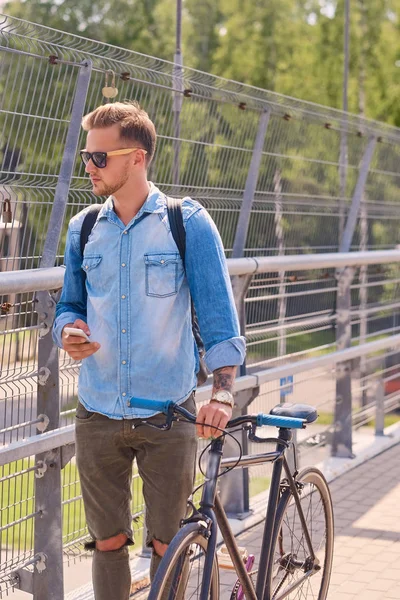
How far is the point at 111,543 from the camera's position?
3965 mm

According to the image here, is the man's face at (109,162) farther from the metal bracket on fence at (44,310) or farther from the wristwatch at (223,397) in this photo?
the metal bracket on fence at (44,310)

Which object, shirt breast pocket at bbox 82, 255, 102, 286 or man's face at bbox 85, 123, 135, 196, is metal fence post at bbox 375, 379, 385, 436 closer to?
shirt breast pocket at bbox 82, 255, 102, 286

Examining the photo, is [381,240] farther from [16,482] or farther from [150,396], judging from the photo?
[150,396]

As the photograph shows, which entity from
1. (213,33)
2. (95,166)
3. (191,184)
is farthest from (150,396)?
(213,33)

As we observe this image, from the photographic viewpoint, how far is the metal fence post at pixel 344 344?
8.55 metres

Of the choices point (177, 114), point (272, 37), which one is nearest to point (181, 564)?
point (177, 114)

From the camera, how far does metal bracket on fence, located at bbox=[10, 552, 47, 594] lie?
4820 mm

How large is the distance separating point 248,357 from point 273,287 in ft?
1.84

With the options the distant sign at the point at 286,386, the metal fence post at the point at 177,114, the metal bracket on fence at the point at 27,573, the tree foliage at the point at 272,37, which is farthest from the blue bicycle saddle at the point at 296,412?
the tree foliage at the point at 272,37

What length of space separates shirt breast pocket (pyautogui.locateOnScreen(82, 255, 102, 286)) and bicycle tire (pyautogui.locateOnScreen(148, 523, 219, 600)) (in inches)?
33.4

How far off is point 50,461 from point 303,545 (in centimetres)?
105

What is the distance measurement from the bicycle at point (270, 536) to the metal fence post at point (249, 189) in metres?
2.29

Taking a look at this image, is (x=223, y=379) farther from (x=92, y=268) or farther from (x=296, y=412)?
(x=92, y=268)

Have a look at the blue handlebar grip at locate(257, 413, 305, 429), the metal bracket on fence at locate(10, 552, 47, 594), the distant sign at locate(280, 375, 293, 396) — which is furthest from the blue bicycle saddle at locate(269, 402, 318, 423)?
the distant sign at locate(280, 375, 293, 396)
